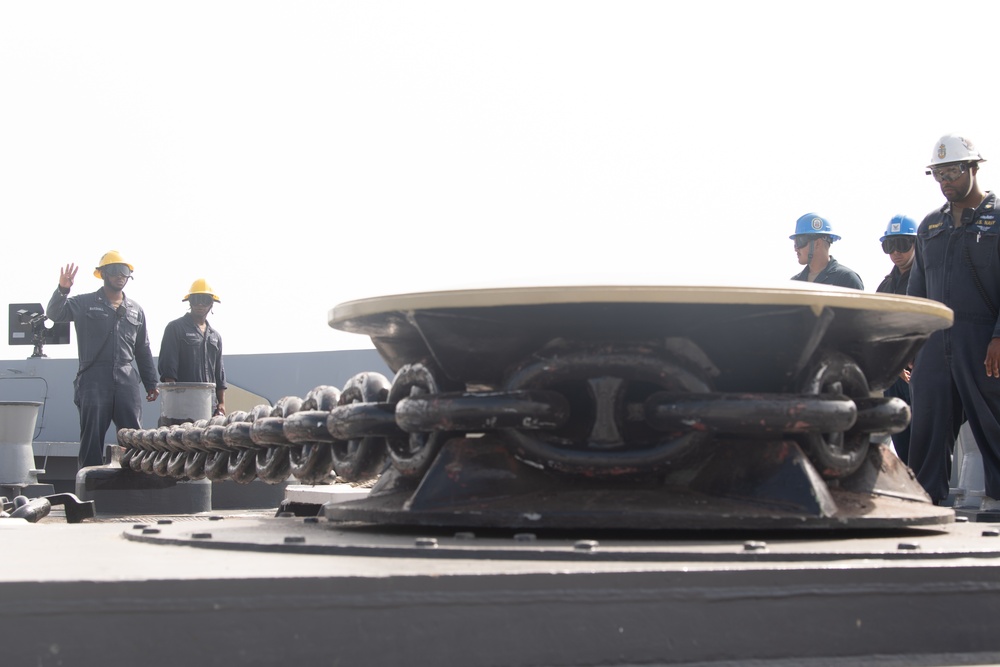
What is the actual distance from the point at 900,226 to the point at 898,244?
0.18 metres

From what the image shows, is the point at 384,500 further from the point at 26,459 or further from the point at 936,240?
the point at 26,459

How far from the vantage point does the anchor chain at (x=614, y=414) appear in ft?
6.53

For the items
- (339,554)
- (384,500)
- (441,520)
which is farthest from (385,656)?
(384,500)

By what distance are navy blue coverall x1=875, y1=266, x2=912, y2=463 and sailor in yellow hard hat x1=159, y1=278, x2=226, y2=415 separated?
4.58 meters

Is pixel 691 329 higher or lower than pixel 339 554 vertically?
higher

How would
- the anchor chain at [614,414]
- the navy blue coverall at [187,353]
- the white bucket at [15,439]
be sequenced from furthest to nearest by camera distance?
the navy blue coverall at [187,353], the white bucket at [15,439], the anchor chain at [614,414]

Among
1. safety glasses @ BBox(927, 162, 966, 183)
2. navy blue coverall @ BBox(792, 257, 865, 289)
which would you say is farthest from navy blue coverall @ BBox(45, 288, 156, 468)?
safety glasses @ BBox(927, 162, 966, 183)

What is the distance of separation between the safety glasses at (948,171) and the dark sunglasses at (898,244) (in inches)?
86.7

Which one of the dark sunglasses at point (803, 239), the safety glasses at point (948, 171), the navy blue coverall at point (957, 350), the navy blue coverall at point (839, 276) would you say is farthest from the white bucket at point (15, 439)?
the safety glasses at point (948, 171)

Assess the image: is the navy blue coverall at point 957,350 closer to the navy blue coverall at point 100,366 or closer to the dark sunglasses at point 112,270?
the navy blue coverall at point 100,366

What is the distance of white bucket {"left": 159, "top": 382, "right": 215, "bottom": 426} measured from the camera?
638 cm

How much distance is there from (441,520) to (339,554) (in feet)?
1.27

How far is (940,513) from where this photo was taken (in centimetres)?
225

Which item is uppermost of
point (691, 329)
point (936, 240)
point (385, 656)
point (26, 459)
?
point (936, 240)
